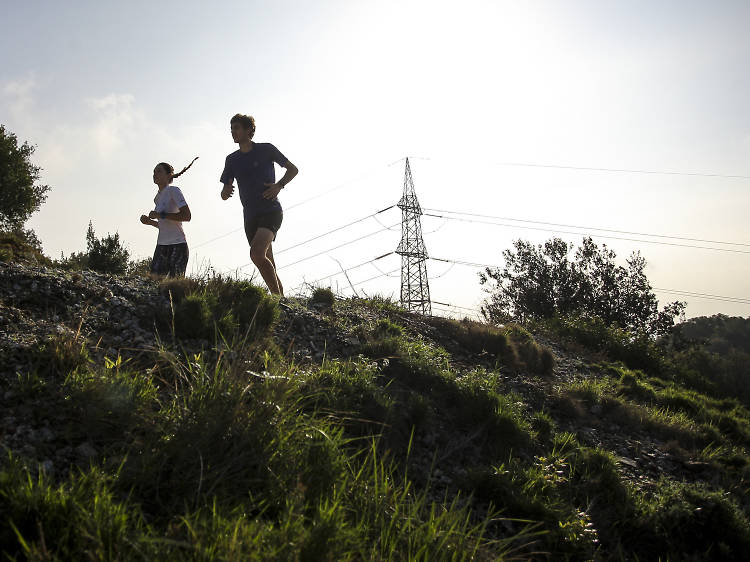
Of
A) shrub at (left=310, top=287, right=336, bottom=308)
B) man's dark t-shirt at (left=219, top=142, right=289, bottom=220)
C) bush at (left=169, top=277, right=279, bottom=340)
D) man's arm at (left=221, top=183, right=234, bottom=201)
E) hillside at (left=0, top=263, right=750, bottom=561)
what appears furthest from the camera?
shrub at (left=310, top=287, right=336, bottom=308)

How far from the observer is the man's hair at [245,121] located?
6785mm

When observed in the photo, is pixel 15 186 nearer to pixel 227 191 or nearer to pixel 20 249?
pixel 20 249

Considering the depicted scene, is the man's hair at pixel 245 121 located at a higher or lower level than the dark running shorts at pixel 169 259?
higher

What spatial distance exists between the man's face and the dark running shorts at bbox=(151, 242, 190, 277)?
5.46ft

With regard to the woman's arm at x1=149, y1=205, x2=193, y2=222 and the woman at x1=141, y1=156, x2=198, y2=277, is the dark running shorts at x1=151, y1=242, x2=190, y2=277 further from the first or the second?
the woman's arm at x1=149, y1=205, x2=193, y2=222

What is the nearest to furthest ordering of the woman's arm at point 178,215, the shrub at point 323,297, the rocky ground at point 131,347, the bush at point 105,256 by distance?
the rocky ground at point 131,347, the woman's arm at point 178,215, the shrub at point 323,297, the bush at point 105,256

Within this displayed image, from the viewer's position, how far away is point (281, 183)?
22.1 ft

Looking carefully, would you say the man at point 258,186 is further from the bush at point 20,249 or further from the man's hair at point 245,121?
the bush at point 20,249

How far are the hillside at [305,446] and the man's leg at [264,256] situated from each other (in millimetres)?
445

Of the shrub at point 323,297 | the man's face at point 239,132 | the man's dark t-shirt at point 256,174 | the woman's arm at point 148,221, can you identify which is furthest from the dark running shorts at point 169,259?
the shrub at point 323,297

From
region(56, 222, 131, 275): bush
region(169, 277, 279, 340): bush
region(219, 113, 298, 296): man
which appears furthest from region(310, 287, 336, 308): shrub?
region(56, 222, 131, 275): bush

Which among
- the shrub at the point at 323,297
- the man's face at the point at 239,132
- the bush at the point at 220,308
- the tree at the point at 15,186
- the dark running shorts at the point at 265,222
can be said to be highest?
the tree at the point at 15,186

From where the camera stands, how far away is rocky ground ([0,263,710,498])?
110 inches

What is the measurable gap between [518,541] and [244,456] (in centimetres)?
208
